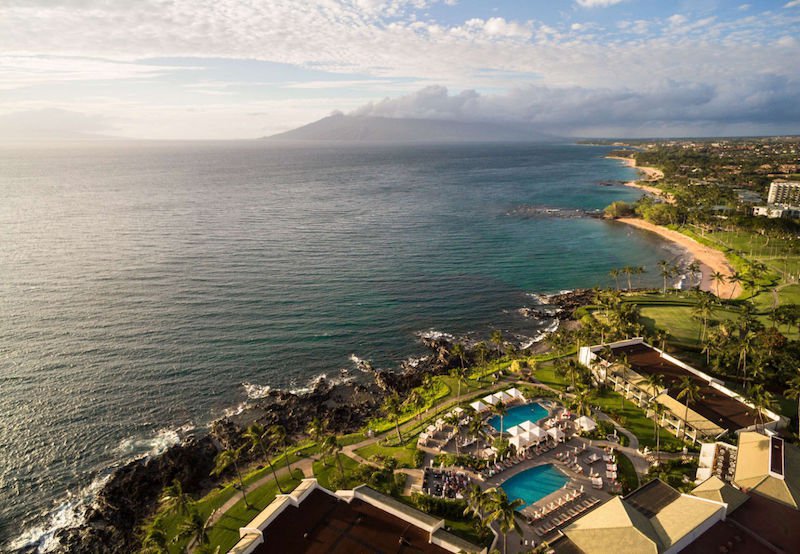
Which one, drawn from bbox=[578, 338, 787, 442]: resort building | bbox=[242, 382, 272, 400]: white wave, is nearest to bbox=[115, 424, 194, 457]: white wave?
bbox=[242, 382, 272, 400]: white wave

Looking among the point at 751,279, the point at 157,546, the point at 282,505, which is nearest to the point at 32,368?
the point at 157,546

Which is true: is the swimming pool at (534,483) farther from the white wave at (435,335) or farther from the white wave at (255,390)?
the white wave at (255,390)

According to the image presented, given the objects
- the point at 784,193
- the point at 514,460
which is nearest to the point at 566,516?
the point at 514,460

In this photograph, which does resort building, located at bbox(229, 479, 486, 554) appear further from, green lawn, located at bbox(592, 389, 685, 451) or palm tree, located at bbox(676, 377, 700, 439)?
palm tree, located at bbox(676, 377, 700, 439)

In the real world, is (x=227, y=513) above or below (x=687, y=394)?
below

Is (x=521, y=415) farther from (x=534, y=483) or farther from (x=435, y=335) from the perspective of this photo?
(x=435, y=335)

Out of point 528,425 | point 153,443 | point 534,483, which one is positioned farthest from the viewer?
point 153,443

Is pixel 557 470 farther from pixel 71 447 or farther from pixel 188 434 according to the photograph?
pixel 71 447

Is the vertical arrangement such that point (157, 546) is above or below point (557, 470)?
above
